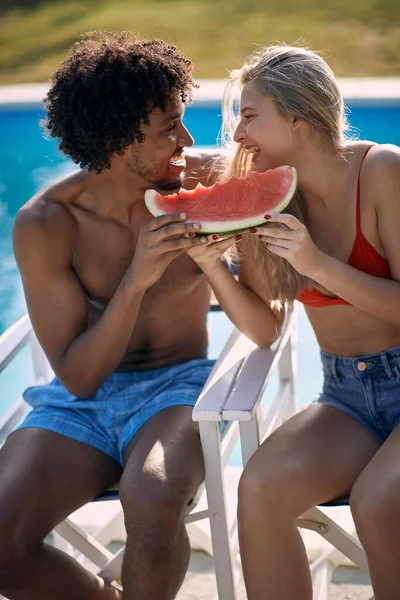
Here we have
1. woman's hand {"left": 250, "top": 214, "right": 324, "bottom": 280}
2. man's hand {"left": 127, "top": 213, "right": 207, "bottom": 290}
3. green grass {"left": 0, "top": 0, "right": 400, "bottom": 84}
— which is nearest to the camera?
woman's hand {"left": 250, "top": 214, "right": 324, "bottom": 280}

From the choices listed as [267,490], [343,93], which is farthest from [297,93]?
[343,93]

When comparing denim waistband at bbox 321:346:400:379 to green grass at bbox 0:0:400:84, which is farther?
green grass at bbox 0:0:400:84

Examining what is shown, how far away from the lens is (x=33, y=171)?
9.73m

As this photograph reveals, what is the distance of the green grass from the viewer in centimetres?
1450

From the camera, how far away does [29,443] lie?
2742 mm

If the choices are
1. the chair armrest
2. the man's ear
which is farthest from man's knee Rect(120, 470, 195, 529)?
the man's ear

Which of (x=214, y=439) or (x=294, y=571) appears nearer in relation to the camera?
(x=294, y=571)

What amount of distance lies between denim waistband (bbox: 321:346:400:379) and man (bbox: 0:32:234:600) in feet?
1.69

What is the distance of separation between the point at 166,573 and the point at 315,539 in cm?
117

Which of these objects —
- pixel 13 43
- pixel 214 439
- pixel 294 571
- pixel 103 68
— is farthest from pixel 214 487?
pixel 13 43

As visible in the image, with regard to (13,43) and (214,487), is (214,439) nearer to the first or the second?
(214,487)

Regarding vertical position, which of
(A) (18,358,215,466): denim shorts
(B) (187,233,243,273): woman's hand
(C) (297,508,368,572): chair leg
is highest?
(B) (187,233,243,273): woman's hand

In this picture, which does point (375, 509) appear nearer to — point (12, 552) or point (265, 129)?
point (12, 552)

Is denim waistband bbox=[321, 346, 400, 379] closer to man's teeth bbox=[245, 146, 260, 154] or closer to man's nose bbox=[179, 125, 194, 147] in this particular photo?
man's teeth bbox=[245, 146, 260, 154]
